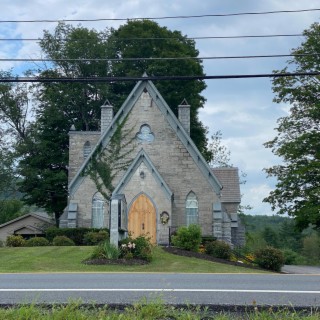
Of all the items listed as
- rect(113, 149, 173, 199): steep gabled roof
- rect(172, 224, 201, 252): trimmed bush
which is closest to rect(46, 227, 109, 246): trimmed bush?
rect(113, 149, 173, 199): steep gabled roof

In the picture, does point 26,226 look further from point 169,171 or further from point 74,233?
point 169,171

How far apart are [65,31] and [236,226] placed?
2847 centimetres

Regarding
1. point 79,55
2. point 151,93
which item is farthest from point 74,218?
point 79,55

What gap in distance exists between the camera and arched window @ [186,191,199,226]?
35.0 metres

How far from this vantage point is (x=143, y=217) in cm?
3394

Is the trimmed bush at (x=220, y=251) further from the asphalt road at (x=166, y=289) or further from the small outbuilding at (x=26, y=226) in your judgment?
the small outbuilding at (x=26, y=226)

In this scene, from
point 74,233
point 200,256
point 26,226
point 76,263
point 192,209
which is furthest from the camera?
point 26,226

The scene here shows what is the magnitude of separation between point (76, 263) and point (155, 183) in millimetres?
12988

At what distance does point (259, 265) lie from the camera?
A: 85.0 ft

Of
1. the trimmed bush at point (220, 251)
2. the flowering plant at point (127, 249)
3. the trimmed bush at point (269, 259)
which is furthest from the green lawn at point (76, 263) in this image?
the trimmed bush at point (269, 259)

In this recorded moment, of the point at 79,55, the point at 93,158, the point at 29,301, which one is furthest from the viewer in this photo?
the point at 79,55

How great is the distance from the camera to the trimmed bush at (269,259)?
25750 mm

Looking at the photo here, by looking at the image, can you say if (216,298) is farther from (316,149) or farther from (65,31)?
(65,31)

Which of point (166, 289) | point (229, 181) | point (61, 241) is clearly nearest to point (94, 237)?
point (61, 241)
